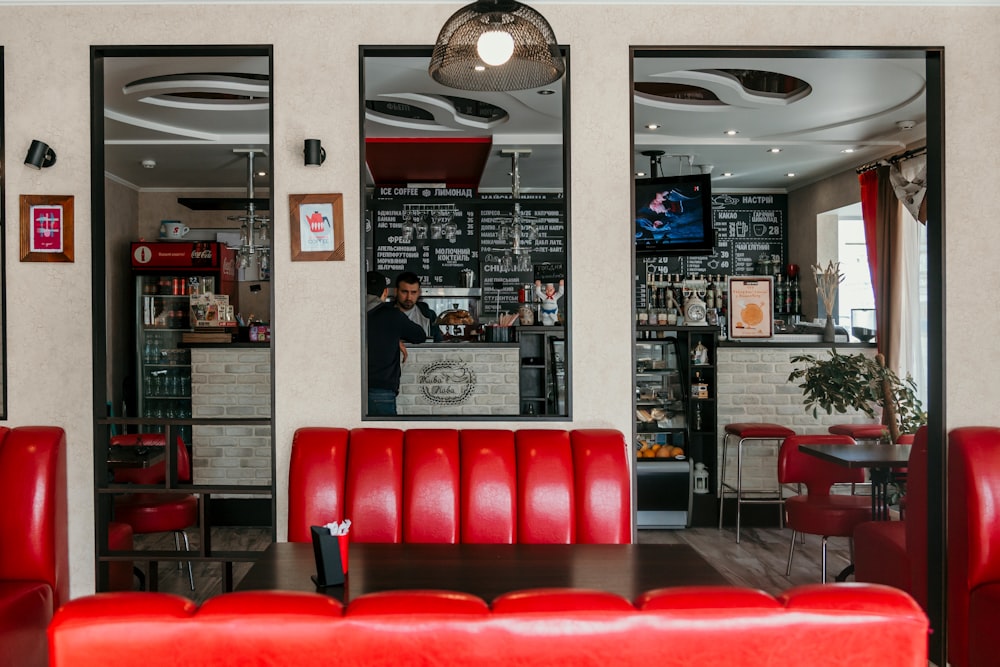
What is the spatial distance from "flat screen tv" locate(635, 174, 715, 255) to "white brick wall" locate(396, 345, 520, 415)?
1.65 m

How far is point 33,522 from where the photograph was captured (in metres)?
3.12

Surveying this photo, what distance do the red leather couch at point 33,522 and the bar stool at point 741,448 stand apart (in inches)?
171

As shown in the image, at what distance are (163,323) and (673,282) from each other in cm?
535

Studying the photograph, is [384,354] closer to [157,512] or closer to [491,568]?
[157,512]

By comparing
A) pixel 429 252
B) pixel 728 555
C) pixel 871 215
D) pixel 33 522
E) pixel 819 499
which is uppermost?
pixel 871 215

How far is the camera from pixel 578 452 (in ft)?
10.4

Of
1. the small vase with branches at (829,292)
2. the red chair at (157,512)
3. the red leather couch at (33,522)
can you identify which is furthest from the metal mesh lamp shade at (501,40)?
the small vase with branches at (829,292)

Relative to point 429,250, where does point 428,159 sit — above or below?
A: above

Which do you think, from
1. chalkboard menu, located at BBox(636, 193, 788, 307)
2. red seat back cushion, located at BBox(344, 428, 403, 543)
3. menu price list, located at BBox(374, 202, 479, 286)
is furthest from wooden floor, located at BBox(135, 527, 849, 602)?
chalkboard menu, located at BBox(636, 193, 788, 307)

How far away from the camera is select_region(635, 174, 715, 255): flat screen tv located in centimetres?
688

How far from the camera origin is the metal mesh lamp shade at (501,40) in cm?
229

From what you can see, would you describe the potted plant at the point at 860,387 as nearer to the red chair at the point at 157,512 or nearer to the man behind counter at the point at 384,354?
the man behind counter at the point at 384,354

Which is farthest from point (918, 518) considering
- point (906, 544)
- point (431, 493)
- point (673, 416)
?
point (673, 416)

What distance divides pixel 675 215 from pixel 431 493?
4.52 m
